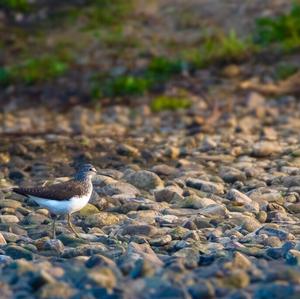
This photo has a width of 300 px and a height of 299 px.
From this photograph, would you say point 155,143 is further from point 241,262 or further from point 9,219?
point 241,262

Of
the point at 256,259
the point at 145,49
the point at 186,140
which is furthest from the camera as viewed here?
the point at 145,49

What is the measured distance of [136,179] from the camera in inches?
533

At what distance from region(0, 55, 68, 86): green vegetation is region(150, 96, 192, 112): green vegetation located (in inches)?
102

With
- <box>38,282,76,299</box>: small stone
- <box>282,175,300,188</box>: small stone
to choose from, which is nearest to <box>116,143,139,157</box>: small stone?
<box>282,175,300,188</box>: small stone

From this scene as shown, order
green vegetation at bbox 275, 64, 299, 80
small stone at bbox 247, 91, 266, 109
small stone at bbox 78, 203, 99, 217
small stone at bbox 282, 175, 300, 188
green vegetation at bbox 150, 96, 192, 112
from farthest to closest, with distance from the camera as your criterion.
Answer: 1. green vegetation at bbox 275, 64, 299, 80
2. green vegetation at bbox 150, 96, 192, 112
3. small stone at bbox 247, 91, 266, 109
4. small stone at bbox 282, 175, 300, 188
5. small stone at bbox 78, 203, 99, 217

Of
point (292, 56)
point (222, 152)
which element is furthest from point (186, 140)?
point (292, 56)

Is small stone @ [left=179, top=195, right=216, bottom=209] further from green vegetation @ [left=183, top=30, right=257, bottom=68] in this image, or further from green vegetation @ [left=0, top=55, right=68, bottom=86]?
green vegetation @ [left=0, top=55, right=68, bottom=86]

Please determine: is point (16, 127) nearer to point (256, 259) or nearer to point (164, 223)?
point (164, 223)

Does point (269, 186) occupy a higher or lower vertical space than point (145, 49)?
lower

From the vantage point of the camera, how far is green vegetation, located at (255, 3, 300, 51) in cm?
2186

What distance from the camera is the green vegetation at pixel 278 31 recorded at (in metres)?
21.9

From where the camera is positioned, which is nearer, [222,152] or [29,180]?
[29,180]

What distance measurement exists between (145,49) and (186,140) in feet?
17.8

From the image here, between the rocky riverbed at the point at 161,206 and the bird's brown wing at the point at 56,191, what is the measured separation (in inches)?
14.2
